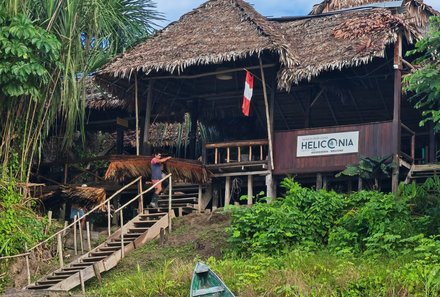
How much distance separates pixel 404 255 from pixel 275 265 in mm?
1656

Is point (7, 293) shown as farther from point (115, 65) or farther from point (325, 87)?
point (325, 87)

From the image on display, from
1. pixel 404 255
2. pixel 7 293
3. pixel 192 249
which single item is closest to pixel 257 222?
pixel 192 249

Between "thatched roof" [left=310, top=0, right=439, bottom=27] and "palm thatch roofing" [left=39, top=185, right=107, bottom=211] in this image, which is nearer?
"palm thatch roofing" [left=39, top=185, right=107, bottom=211]

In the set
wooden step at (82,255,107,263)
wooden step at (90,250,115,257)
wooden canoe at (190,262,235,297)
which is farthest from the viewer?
wooden step at (90,250,115,257)

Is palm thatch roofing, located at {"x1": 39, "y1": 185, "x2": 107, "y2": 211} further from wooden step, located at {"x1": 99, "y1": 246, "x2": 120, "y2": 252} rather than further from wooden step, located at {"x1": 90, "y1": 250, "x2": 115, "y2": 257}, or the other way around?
wooden step, located at {"x1": 90, "y1": 250, "x2": 115, "y2": 257}

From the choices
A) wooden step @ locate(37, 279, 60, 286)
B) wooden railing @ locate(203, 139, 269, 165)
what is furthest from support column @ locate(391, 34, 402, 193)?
wooden step @ locate(37, 279, 60, 286)

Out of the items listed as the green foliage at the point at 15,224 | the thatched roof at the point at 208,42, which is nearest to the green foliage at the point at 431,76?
the thatched roof at the point at 208,42

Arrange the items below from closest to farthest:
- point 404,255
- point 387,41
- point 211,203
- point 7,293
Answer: point 404,255
point 7,293
point 387,41
point 211,203

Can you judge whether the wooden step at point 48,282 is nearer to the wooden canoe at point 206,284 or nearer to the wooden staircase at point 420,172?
the wooden canoe at point 206,284

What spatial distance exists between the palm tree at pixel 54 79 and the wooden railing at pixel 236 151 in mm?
2560

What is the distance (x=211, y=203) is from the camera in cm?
1817

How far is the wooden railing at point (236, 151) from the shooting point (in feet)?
56.7

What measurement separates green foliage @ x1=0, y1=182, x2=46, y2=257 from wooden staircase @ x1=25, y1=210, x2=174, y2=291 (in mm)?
1076

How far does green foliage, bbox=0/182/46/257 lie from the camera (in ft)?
48.9
